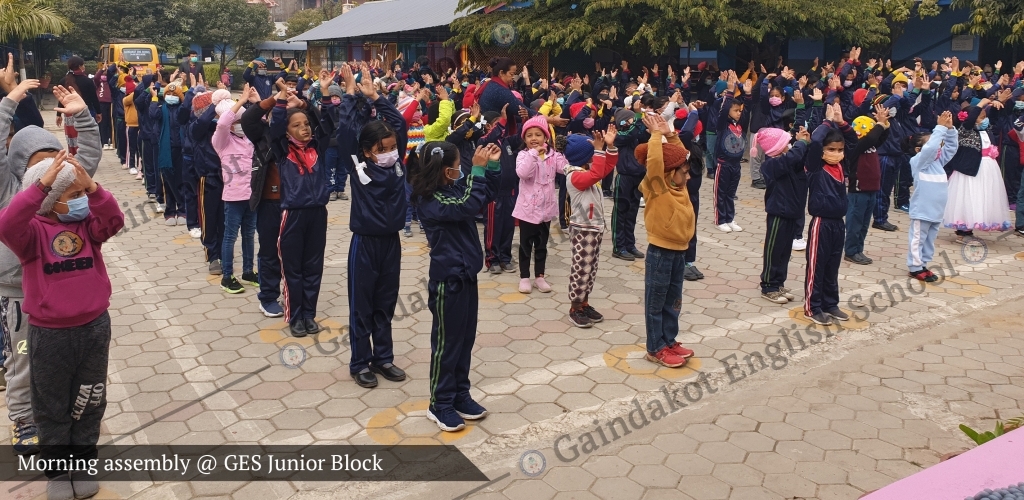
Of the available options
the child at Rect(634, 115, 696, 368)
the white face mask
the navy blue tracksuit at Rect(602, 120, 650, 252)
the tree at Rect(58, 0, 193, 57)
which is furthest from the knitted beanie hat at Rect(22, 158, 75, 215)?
the tree at Rect(58, 0, 193, 57)

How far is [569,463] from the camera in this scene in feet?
14.8

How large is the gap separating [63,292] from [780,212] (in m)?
5.60

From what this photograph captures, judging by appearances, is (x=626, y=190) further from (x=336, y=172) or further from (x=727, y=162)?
(x=336, y=172)

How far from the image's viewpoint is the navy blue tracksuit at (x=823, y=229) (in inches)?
263

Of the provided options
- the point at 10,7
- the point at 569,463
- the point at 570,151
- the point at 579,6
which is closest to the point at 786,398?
the point at 569,463

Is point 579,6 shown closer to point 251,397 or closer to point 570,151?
point 570,151

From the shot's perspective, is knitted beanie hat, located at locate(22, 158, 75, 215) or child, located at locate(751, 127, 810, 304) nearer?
knitted beanie hat, located at locate(22, 158, 75, 215)

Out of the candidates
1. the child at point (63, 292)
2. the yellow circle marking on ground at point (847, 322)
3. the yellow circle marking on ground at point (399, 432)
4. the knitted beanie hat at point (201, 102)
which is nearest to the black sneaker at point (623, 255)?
the yellow circle marking on ground at point (847, 322)

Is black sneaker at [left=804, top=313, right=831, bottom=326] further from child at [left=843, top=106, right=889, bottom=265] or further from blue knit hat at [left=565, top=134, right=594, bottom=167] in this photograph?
blue knit hat at [left=565, top=134, right=594, bottom=167]

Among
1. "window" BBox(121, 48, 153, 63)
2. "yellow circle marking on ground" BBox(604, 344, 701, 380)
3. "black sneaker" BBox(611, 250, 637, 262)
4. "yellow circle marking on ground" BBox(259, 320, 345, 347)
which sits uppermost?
"window" BBox(121, 48, 153, 63)

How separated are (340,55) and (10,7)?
38.7 feet

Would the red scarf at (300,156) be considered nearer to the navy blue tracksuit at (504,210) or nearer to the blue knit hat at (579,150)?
the navy blue tracksuit at (504,210)

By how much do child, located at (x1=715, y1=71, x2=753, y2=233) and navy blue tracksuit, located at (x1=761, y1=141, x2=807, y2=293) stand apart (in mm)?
2463

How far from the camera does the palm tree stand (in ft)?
79.6
